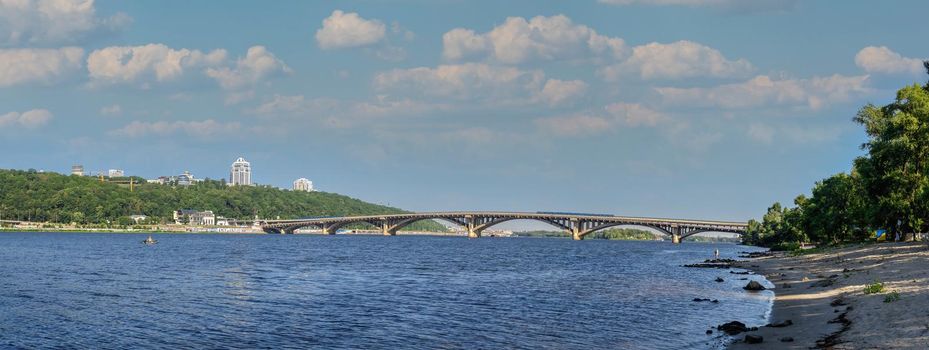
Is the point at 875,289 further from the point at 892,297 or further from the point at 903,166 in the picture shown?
the point at 903,166

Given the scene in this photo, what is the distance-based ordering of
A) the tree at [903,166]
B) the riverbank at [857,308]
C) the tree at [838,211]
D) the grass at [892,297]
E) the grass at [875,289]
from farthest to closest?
the tree at [838,211]
the tree at [903,166]
the grass at [875,289]
the grass at [892,297]
the riverbank at [857,308]

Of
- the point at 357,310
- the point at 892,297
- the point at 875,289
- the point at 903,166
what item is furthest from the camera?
the point at 903,166

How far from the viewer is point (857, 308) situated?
135 feet

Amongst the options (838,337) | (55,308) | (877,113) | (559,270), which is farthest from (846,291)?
(877,113)

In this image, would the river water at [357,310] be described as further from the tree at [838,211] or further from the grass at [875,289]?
the tree at [838,211]

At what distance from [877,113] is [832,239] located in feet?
106

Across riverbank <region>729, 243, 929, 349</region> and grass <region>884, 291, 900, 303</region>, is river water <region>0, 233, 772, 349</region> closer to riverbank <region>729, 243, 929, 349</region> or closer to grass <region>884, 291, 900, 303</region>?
riverbank <region>729, 243, 929, 349</region>

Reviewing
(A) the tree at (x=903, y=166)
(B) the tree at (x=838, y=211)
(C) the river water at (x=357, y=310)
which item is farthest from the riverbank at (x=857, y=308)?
(B) the tree at (x=838, y=211)

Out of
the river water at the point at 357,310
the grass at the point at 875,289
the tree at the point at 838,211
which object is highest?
the tree at the point at 838,211

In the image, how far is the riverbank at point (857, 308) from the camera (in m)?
31.8

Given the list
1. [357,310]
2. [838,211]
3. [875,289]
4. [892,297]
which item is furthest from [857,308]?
[838,211]

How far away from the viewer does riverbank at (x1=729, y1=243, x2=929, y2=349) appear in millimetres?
31812

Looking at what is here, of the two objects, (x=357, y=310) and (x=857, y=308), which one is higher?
(x=857, y=308)

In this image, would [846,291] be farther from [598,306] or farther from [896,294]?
[598,306]
